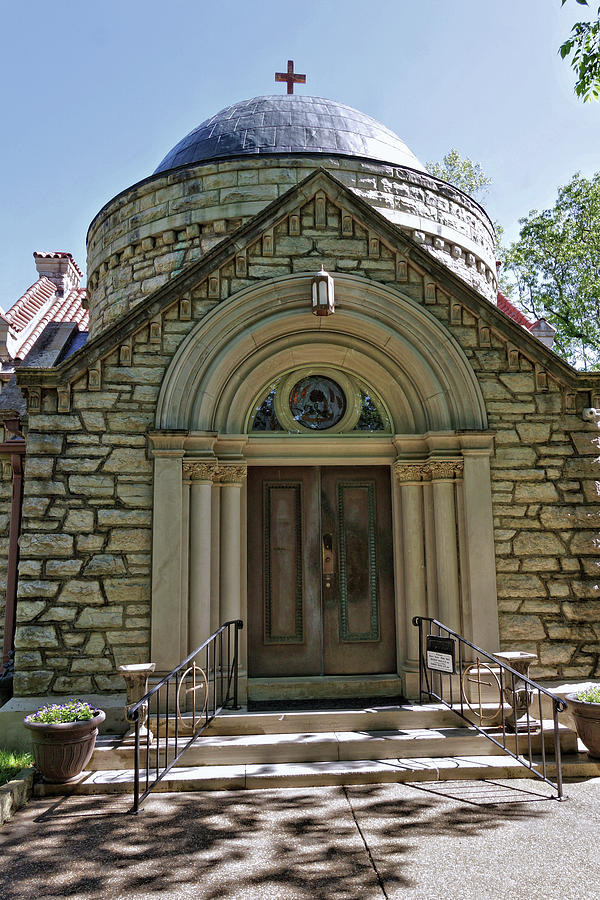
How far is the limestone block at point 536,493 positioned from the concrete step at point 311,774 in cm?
258

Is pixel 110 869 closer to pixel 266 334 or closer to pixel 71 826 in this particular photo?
pixel 71 826

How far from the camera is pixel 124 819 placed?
505 cm

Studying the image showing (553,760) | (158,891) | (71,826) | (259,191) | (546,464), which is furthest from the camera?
(259,191)

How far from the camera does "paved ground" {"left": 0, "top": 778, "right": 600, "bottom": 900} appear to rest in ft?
13.1

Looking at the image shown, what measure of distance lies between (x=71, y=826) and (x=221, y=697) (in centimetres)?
208

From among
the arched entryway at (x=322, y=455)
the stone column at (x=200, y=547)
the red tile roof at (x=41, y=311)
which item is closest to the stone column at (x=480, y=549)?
the arched entryway at (x=322, y=455)

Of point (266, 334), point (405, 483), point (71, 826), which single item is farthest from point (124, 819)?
point (266, 334)

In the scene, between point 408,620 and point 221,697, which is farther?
point 408,620

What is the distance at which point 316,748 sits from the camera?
6105 mm

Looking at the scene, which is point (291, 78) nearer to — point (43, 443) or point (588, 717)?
point (43, 443)

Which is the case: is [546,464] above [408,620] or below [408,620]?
above

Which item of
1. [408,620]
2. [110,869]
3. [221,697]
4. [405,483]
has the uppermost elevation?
[405,483]

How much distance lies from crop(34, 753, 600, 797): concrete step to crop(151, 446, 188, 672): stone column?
121cm

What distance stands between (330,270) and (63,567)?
4317 millimetres
